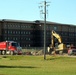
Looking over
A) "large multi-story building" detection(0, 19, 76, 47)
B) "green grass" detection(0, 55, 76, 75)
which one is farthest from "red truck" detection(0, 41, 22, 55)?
"large multi-story building" detection(0, 19, 76, 47)

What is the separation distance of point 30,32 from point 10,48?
2600 inches

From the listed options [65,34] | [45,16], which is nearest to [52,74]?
→ [45,16]

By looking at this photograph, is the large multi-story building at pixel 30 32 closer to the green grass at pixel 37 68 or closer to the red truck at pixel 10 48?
the red truck at pixel 10 48

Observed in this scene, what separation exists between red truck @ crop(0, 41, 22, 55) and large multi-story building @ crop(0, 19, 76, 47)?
50990 millimetres

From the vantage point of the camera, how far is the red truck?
81969mm

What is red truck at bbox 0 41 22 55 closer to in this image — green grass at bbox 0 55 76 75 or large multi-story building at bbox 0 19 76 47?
green grass at bbox 0 55 76 75

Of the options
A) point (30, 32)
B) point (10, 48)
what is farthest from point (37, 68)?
point (30, 32)

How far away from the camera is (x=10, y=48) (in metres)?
83.6

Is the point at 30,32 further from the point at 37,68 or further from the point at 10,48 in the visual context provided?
the point at 37,68

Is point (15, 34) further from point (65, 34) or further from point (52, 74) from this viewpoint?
point (52, 74)

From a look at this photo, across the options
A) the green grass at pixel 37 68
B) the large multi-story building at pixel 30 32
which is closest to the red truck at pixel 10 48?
the green grass at pixel 37 68

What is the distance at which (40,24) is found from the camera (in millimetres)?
151375

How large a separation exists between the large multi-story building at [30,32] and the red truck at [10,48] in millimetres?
50990

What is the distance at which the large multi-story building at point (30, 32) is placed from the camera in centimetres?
14175
